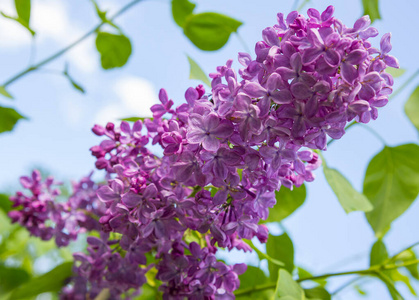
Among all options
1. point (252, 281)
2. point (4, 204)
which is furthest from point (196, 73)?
point (4, 204)

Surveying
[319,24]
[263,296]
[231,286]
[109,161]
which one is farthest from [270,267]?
[319,24]

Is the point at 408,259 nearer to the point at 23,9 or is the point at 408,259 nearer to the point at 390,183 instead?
the point at 390,183

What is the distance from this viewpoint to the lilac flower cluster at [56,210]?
81 centimetres

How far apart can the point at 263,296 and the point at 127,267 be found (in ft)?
0.81

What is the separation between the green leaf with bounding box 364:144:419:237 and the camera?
754 mm

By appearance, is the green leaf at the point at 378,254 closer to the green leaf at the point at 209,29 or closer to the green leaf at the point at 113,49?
the green leaf at the point at 209,29

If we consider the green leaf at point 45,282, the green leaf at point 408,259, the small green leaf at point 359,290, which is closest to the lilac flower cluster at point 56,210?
the green leaf at point 45,282

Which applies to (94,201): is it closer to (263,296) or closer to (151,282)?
(151,282)

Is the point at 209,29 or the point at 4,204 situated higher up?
the point at 209,29

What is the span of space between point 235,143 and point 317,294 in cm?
36

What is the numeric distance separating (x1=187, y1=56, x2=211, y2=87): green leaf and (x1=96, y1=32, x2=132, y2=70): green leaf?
0.40 metres

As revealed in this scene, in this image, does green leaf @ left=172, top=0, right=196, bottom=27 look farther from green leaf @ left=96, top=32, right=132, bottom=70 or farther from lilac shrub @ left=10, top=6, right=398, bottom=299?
lilac shrub @ left=10, top=6, right=398, bottom=299

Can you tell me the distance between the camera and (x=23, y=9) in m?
0.87

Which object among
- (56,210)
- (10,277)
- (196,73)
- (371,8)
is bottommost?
(10,277)
